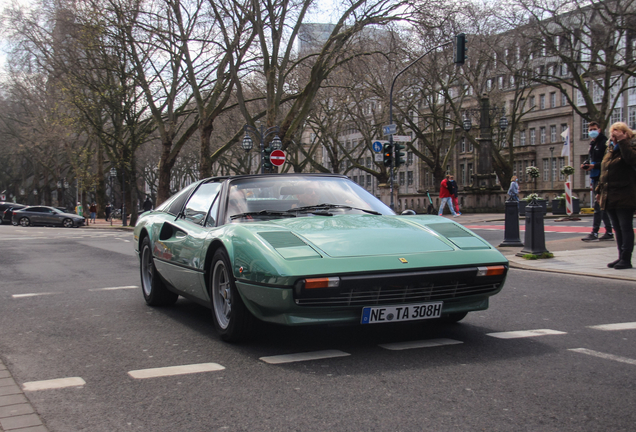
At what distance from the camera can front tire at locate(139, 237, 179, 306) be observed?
23.6ft

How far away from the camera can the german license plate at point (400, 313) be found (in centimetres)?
467

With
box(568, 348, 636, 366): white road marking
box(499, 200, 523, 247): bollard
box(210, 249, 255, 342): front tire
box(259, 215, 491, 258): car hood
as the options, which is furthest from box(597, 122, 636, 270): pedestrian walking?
box(210, 249, 255, 342): front tire

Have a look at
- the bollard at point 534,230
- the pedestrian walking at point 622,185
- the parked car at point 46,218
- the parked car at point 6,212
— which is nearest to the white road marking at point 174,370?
the pedestrian walking at point 622,185

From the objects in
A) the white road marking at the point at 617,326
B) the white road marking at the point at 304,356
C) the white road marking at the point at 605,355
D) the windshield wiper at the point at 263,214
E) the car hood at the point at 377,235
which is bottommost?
the white road marking at the point at 617,326

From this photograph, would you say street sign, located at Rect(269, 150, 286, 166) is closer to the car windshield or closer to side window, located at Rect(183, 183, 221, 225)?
side window, located at Rect(183, 183, 221, 225)

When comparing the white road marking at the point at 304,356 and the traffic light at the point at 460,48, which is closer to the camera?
the white road marking at the point at 304,356

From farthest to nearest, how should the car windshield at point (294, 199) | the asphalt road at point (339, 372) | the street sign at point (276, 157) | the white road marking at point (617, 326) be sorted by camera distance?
the street sign at point (276, 157), the car windshield at point (294, 199), the white road marking at point (617, 326), the asphalt road at point (339, 372)

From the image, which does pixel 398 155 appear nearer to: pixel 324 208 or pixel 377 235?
pixel 324 208

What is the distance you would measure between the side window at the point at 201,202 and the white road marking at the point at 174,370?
1.78 metres

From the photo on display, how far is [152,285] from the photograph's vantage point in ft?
23.9

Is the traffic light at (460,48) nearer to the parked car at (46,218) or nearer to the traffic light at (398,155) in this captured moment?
the traffic light at (398,155)

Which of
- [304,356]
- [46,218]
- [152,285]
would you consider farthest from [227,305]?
[46,218]

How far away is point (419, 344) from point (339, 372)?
0.96 m

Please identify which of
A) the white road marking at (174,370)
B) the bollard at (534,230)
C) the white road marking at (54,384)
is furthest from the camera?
the bollard at (534,230)
